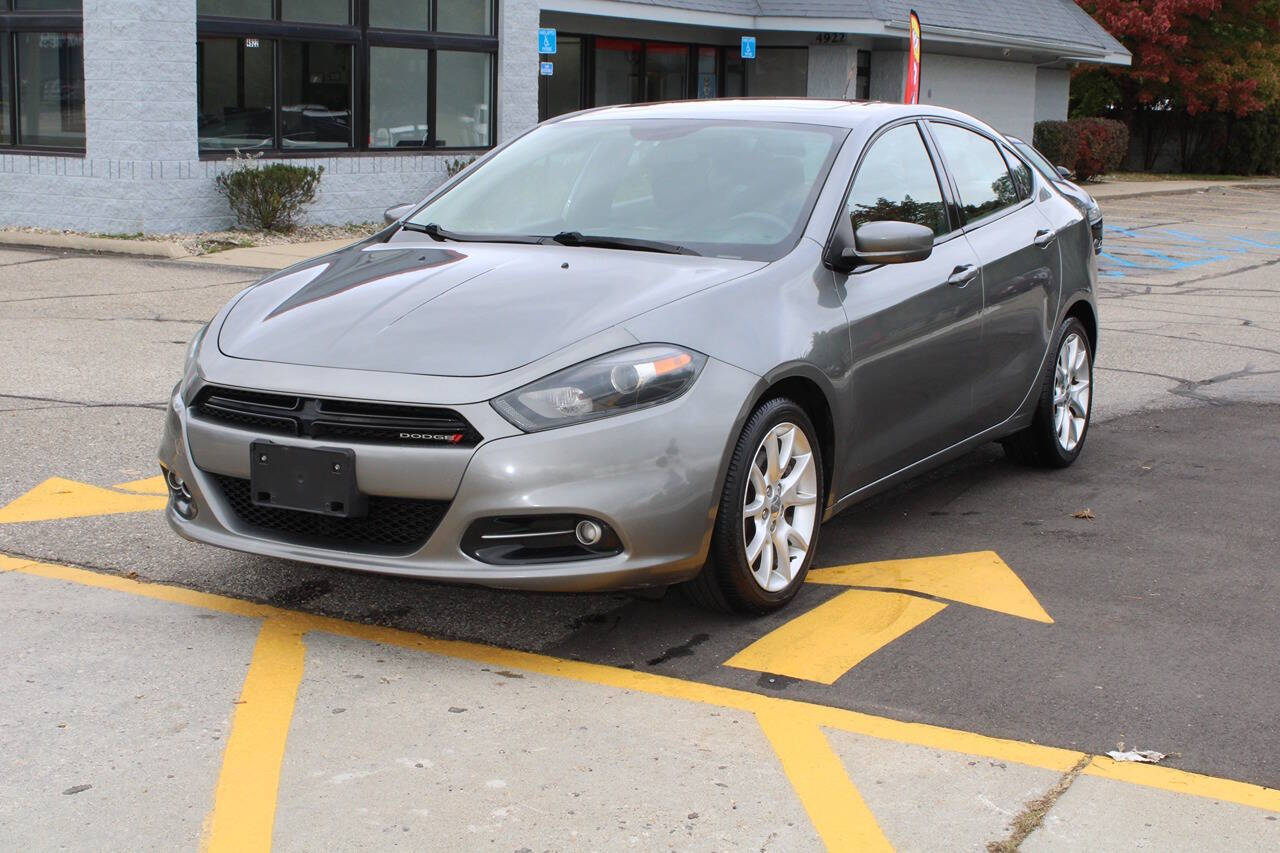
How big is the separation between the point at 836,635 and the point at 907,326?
1.25 metres

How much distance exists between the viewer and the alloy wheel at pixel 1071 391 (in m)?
6.82

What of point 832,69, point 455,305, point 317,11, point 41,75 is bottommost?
point 455,305

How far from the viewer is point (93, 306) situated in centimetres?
1172

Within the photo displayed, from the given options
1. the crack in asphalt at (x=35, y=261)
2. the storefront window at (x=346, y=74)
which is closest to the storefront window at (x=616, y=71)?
the storefront window at (x=346, y=74)

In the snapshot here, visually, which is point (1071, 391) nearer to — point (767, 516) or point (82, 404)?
point (767, 516)

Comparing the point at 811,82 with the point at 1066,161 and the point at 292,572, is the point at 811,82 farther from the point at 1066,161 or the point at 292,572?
the point at 292,572

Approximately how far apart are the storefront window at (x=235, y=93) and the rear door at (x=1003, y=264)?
38.0 feet

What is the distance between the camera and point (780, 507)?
479 centimetres

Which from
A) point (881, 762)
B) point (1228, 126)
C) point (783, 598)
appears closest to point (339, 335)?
point (783, 598)

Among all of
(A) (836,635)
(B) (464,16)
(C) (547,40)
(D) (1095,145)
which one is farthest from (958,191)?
(D) (1095,145)

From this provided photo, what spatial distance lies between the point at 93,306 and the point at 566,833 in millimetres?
9446

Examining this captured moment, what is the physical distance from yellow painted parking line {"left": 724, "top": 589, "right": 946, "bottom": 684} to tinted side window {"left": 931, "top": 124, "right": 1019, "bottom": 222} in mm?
1835

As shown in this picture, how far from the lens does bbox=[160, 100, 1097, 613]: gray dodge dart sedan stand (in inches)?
167

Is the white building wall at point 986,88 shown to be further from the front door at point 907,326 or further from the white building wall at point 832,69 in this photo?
the front door at point 907,326
